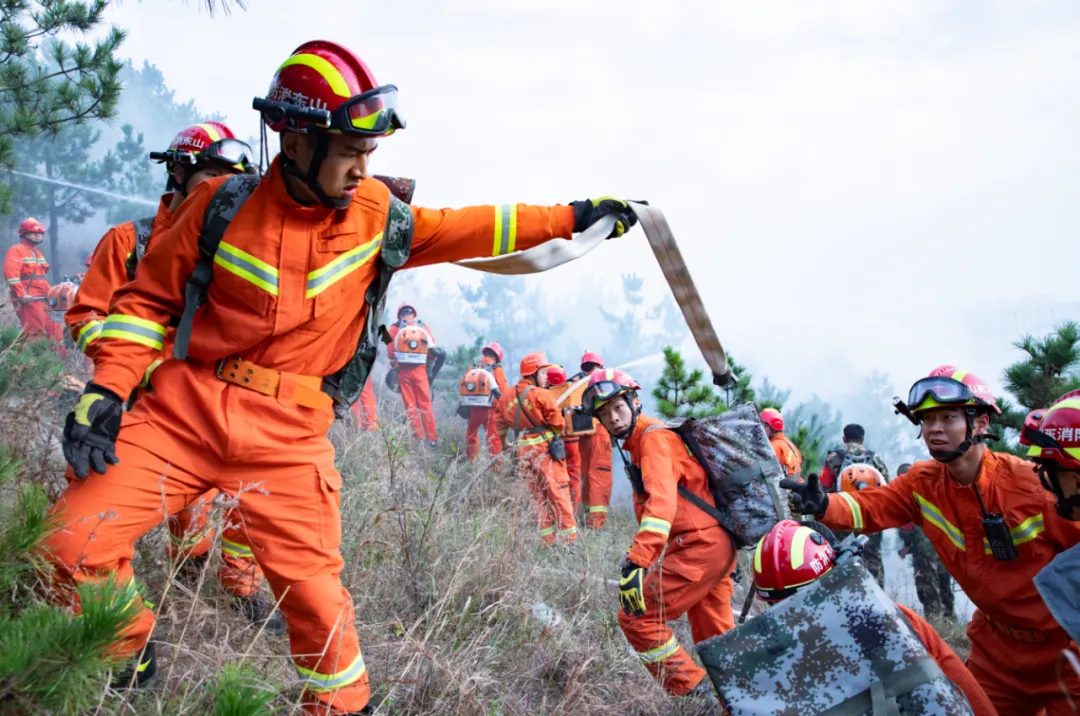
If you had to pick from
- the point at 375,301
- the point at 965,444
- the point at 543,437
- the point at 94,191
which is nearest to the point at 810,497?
the point at 965,444

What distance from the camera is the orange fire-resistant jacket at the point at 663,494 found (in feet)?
14.3

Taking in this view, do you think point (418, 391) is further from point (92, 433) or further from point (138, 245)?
point (92, 433)

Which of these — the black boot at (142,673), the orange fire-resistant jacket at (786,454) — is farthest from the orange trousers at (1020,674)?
the orange fire-resistant jacket at (786,454)

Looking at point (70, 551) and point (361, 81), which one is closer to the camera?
point (70, 551)

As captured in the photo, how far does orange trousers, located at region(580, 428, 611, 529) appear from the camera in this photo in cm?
1059

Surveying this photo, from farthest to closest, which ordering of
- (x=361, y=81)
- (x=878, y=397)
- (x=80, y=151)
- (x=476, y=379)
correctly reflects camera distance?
(x=878, y=397) < (x=80, y=151) < (x=476, y=379) < (x=361, y=81)

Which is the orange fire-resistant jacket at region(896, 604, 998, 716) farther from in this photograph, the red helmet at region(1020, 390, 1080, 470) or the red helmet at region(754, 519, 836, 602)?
the red helmet at region(1020, 390, 1080, 470)

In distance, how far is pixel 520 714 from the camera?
3.44 metres

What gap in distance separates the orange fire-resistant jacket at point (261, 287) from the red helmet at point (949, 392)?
267 centimetres

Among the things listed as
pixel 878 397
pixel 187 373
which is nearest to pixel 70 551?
pixel 187 373

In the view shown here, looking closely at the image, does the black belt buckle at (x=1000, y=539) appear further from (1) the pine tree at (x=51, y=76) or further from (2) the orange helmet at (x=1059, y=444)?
(1) the pine tree at (x=51, y=76)

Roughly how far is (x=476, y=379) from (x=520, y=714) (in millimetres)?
10332

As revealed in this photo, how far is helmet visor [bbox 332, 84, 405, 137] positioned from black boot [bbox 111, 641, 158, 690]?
1719 mm

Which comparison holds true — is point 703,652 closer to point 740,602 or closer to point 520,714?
point 520,714
